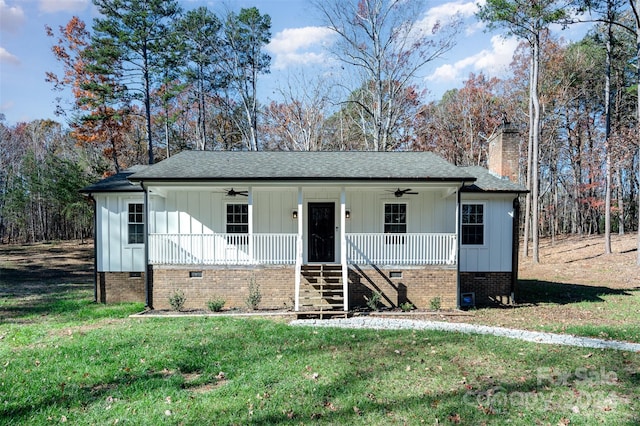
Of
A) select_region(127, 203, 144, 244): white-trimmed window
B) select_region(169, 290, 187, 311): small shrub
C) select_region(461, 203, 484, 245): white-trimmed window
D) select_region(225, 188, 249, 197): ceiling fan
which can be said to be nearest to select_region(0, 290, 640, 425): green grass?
select_region(169, 290, 187, 311): small shrub

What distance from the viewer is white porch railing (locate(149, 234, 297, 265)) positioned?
984 centimetres

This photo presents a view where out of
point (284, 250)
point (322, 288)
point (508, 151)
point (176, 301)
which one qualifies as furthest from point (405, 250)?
point (176, 301)

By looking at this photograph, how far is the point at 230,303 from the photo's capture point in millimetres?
9703

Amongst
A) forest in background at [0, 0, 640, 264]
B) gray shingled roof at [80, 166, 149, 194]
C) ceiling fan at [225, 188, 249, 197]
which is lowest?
ceiling fan at [225, 188, 249, 197]

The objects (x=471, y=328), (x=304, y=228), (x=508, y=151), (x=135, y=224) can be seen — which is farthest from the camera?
(x=508, y=151)

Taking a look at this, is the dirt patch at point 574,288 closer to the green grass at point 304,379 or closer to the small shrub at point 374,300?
the small shrub at point 374,300

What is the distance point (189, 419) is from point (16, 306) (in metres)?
9.92

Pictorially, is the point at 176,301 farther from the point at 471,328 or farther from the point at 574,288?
the point at 574,288

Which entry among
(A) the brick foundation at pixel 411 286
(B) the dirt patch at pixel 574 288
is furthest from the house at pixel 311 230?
(B) the dirt patch at pixel 574 288

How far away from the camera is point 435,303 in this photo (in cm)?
950

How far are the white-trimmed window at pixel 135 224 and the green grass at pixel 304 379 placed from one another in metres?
4.35

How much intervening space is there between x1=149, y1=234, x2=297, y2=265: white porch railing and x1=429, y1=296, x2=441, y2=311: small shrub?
402cm

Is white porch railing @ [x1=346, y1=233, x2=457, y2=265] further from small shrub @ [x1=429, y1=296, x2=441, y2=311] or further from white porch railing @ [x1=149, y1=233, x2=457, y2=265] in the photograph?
small shrub @ [x1=429, y1=296, x2=441, y2=311]

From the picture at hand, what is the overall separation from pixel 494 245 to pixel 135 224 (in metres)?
11.4
